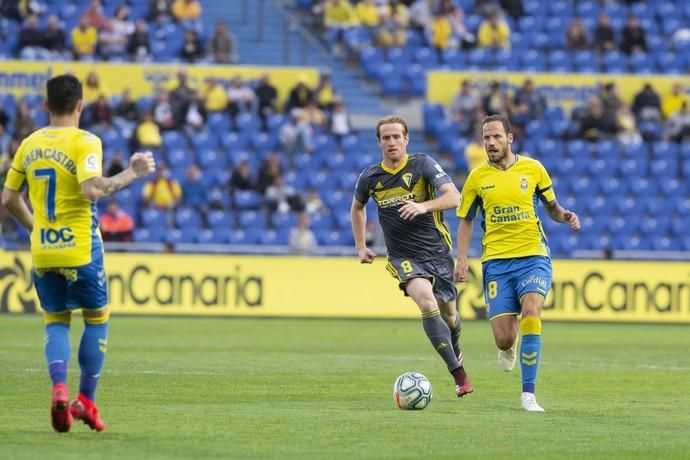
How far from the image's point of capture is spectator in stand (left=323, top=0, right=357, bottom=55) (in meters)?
33.6

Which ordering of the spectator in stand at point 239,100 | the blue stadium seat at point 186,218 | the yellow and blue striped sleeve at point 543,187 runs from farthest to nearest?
the spectator in stand at point 239,100 < the blue stadium seat at point 186,218 < the yellow and blue striped sleeve at point 543,187

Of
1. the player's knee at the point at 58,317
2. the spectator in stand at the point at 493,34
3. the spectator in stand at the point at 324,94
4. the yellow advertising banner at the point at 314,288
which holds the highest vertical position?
the spectator in stand at the point at 493,34

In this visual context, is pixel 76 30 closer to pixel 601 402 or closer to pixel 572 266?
pixel 572 266

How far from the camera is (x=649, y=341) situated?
70.9ft

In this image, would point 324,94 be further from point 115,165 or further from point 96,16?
point 115,165

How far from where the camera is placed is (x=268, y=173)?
28812mm

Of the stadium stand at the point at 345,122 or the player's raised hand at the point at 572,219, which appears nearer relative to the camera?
the player's raised hand at the point at 572,219

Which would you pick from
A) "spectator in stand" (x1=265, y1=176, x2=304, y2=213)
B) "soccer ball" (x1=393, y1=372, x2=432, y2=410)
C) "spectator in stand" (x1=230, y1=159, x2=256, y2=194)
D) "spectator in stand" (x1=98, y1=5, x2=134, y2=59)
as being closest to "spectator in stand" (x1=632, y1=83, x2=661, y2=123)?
"spectator in stand" (x1=265, y1=176, x2=304, y2=213)

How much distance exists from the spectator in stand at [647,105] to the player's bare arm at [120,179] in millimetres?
25436

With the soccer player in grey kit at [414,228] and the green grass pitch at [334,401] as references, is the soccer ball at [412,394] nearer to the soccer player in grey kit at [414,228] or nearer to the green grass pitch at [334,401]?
the green grass pitch at [334,401]

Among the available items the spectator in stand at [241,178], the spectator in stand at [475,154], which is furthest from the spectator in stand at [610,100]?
the spectator in stand at [241,178]

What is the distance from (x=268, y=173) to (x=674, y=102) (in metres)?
10.5

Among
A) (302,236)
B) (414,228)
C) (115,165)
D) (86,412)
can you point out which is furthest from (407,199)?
(115,165)

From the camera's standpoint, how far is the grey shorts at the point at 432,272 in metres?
12.8
